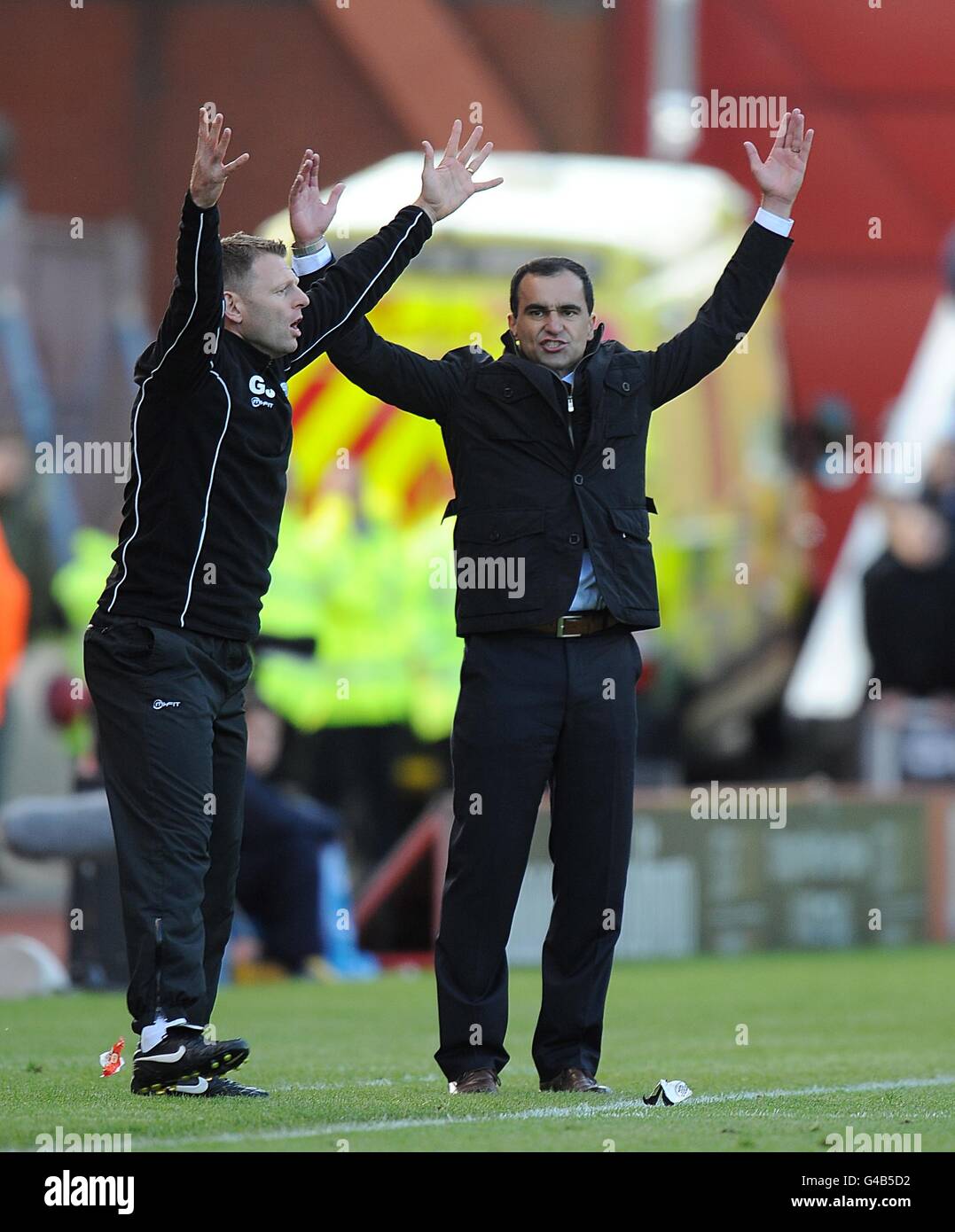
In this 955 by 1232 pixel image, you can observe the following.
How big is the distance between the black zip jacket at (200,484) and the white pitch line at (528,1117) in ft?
3.87

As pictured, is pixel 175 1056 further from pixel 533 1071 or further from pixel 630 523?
pixel 630 523

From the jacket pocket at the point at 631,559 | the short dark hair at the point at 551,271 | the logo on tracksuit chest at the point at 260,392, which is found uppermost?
the short dark hair at the point at 551,271

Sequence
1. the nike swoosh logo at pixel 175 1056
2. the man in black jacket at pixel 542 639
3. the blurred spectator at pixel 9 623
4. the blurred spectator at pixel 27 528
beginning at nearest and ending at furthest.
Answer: the nike swoosh logo at pixel 175 1056
the man in black jacket at pixel 542 639
the blurred spectator at pixel 9 623
the blurred spectator at pixel 27 528

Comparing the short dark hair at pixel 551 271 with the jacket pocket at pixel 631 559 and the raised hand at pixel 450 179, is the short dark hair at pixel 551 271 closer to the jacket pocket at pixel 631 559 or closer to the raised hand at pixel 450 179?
the raised hand at pixel 450 179

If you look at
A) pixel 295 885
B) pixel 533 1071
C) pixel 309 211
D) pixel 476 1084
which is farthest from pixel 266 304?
pixel 295 885

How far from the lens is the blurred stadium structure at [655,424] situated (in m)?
11.7

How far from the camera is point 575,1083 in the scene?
18.0 ft

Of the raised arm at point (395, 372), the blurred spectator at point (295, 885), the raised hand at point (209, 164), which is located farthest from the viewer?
the blurred spectator at point (295, 885)

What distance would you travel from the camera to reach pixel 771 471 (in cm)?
1428

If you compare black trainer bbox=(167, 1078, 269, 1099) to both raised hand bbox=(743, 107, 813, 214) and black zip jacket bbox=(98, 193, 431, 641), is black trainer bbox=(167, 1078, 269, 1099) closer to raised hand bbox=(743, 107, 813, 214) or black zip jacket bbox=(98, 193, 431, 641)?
black zip jacket bbox=(98, 193, 431, 641)

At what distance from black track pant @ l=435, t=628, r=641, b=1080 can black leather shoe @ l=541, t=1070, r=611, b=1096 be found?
2cm

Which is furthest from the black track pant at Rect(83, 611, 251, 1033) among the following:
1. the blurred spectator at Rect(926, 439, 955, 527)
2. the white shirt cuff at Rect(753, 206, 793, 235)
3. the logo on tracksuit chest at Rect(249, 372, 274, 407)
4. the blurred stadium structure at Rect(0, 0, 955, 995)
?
the blurred spectator at Rect(926, 439, 955, 527)

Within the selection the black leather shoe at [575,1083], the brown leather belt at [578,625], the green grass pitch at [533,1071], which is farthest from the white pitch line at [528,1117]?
the brown leather belt at [578,625]

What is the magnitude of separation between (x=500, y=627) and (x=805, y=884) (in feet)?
21.2
